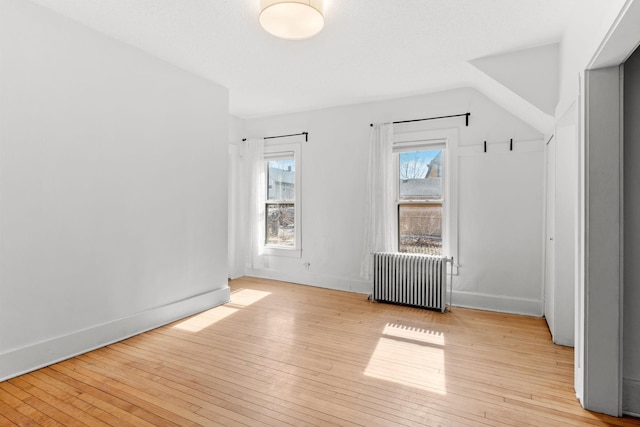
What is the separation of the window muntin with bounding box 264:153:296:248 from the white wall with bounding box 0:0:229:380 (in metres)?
1.70

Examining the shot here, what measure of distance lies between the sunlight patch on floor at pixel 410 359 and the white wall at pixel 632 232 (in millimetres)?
1122

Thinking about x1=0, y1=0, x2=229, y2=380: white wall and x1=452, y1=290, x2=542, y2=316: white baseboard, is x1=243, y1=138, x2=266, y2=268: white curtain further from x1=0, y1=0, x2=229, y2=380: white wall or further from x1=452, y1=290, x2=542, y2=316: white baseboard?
x1=452, y1=290, x2=542, y2=316: white baseboard

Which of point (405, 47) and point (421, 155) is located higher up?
point (405, 47)

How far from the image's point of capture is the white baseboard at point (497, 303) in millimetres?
3996

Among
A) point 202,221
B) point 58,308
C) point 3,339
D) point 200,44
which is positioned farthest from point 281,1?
point 3,339

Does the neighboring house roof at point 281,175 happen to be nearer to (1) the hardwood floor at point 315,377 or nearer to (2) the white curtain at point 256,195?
(2) the white curtain at point 256,195

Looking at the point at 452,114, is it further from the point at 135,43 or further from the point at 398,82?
the point at 135,43

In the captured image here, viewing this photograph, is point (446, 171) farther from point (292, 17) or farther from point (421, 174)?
point (292, 17)

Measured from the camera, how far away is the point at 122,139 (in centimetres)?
325

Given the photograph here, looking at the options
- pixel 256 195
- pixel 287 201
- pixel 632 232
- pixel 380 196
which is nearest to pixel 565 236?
pixel 632 232

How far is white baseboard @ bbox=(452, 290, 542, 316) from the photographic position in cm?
400

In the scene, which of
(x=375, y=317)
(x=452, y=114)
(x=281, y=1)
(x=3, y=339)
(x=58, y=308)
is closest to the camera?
(x=281, y=1)

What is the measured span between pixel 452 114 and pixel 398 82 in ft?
2.82

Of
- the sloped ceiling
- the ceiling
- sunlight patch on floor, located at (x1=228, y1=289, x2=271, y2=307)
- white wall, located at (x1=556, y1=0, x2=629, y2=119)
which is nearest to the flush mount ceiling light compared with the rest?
the ceiling
